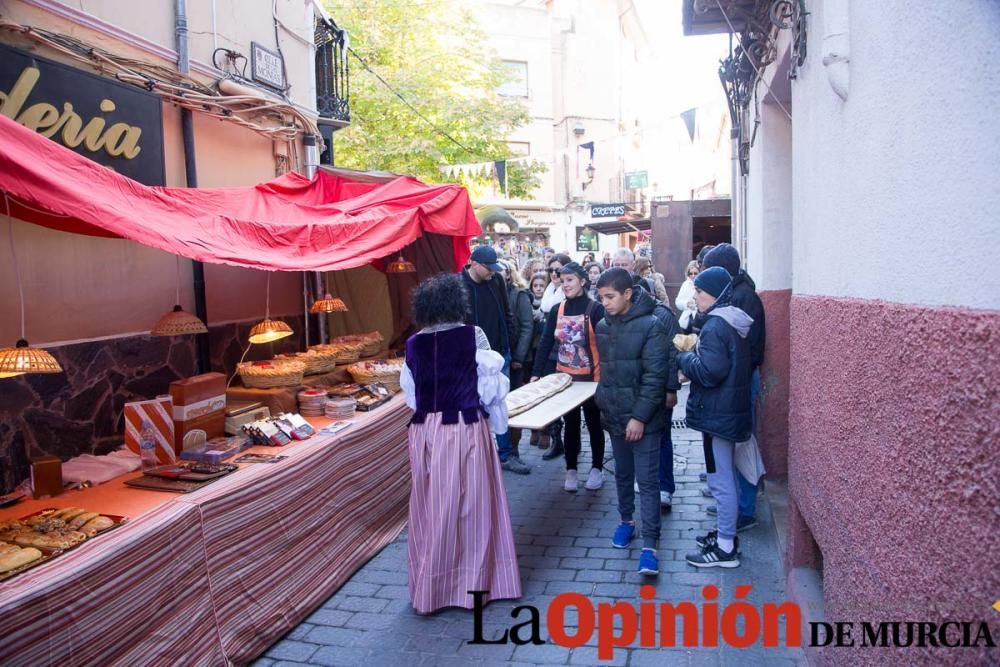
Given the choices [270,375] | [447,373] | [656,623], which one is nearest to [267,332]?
[270,375]

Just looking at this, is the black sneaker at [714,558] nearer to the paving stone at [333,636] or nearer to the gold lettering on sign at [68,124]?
the paving stone at [333,636]

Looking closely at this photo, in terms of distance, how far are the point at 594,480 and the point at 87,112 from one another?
482 centimetres

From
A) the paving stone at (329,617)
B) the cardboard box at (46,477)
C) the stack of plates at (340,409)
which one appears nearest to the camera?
the cardboard box at (46,477)

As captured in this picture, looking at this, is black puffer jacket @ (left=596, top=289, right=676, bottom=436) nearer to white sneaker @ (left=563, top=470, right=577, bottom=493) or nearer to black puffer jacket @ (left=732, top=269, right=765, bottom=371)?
black puffer jacket @ (left=732, top=269, right=765, bottom=371)

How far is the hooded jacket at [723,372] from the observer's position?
13.9ft

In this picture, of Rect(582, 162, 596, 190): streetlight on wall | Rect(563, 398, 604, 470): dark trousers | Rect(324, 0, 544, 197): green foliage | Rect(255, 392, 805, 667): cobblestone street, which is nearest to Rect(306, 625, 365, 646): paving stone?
Rect(255, 392, 805, 667): cobblestone street

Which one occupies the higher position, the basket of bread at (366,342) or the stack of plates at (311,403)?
the basket of bread at (366,342)

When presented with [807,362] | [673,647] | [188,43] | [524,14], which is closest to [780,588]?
[673,647]

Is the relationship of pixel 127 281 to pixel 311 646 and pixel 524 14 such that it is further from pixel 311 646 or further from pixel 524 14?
pixel 524 14

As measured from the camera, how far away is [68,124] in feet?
15.2

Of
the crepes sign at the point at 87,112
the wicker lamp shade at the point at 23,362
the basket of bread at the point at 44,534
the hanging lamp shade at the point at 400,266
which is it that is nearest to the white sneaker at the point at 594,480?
the hanging lamp shade at the point at 400,266

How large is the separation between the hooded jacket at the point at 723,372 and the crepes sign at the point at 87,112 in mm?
4324

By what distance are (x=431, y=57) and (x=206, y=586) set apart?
1658cm

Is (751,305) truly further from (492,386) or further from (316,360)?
(316,360)
